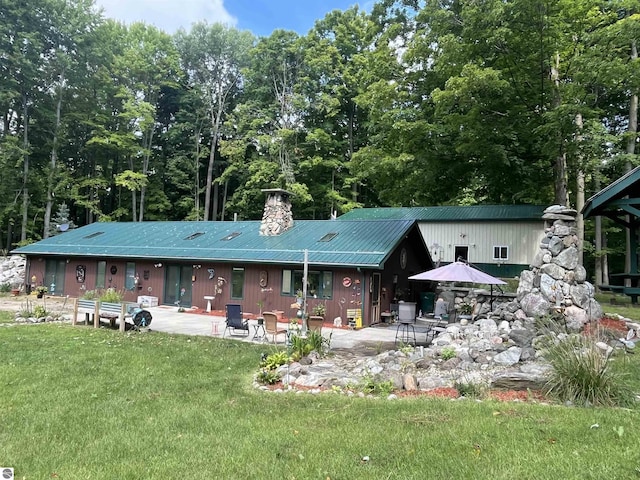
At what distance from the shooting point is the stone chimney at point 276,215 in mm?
18188

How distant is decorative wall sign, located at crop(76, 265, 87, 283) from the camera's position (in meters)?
19.6

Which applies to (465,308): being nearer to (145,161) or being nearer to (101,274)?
(101,274)

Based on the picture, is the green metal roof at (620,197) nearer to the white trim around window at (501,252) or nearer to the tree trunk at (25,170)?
the white trim around window at (501,252)

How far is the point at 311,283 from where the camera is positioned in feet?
49.2

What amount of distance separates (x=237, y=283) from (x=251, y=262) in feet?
4.18

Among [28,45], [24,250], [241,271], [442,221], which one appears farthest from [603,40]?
[28,45]

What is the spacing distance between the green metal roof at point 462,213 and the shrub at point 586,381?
16459 mm

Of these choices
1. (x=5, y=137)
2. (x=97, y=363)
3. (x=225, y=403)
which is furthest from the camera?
(x=5, y=137)

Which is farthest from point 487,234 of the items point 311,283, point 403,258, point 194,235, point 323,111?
point 323,111

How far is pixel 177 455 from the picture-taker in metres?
3.88

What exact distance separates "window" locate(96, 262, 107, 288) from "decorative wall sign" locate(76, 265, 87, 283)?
721 mm

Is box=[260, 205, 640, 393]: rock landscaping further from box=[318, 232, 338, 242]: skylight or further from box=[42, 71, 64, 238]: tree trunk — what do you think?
box=[42, 71, 64, 238]: tree trunk

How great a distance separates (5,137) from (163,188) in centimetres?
1143

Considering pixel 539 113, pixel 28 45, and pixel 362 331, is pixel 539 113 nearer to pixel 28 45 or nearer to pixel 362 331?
pixel 362 331
